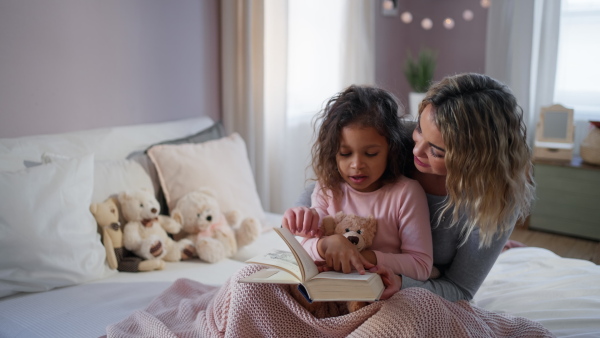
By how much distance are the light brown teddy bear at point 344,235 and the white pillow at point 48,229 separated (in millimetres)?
860

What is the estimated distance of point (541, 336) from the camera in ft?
4.19

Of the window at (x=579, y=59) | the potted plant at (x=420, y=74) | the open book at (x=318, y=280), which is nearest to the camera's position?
the open book at (x=318, y=280)

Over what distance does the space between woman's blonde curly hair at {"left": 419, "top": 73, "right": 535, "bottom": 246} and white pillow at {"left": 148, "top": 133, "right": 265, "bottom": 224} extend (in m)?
1.21

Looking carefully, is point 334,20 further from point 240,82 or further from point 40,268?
point 40,268

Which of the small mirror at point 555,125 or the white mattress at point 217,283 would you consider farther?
the small mirror at point 555,125

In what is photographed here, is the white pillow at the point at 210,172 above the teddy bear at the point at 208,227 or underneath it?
above

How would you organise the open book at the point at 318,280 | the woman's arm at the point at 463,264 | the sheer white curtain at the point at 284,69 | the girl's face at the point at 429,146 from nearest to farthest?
the open book at the point at 318,280, the girl's face at the point at 429,146, the woman's arm at the point at 463,264, the sheer white curtain at the point at 284,69

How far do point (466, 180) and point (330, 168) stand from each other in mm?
415

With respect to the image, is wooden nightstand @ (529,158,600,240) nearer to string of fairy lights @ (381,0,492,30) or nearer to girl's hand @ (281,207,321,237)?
string of fairy lights @ (381,0,492,30)

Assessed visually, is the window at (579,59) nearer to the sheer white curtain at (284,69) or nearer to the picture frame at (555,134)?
the picture frame at (555,134)

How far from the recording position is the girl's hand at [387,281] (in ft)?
3.99

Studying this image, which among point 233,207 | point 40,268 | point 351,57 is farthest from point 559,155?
point 40,268

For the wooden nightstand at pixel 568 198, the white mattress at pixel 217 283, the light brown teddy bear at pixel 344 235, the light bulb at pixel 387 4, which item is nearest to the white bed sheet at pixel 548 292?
the white mattress at pixel 217 283

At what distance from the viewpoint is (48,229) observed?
1701 mm
